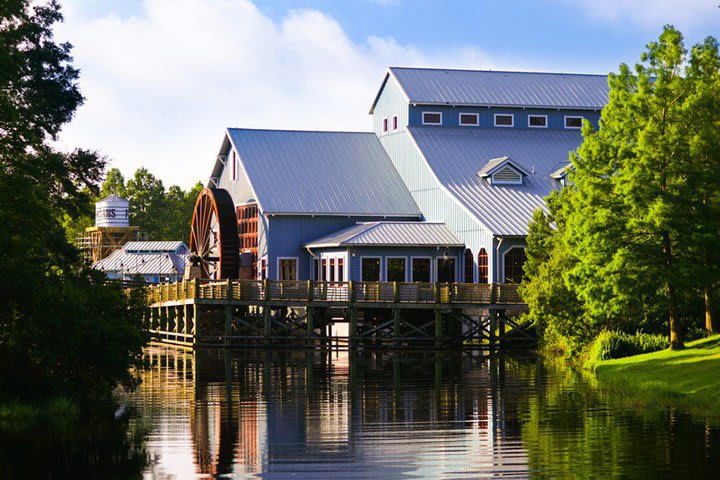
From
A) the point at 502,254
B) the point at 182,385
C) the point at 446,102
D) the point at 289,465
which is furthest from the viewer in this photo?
the point at 446,102

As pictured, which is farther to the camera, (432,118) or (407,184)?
(432,118)

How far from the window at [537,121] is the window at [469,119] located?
3146mm

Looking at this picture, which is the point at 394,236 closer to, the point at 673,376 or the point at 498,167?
the point at 498,167

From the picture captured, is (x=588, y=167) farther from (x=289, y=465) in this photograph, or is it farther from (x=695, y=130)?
(x=289, y=465)

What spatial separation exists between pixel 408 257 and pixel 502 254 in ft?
16.4

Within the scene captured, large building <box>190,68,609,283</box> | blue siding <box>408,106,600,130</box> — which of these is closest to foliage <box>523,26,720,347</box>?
large building <box>190,68,609,283</box>

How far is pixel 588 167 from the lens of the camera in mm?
42031

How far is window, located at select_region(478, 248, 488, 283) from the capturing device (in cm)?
6091

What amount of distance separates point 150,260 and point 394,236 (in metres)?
55.4

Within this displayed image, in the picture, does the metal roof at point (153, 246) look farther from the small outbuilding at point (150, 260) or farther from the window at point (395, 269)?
the window at point (395, 269)

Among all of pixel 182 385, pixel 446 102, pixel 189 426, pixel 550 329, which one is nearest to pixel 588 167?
pixel 550 329

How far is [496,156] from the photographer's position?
7012cm

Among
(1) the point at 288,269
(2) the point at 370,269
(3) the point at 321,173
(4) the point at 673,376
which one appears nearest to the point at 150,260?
(3) the point at 321,173

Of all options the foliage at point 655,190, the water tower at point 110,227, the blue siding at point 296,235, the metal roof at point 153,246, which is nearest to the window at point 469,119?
the blue siding at point 296,235
